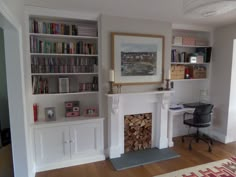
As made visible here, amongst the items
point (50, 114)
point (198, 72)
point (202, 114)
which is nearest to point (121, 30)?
point (50, 114)

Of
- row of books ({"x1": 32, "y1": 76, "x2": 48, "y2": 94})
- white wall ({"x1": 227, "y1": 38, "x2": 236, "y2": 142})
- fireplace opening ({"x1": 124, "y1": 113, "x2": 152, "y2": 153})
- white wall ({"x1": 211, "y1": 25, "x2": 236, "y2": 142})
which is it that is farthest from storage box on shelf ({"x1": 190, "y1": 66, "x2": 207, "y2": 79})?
row of books ({"x1": 32, "y1": 76, "x2": 48, "y2": 94})

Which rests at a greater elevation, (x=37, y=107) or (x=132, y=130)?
(x=37, y=107)

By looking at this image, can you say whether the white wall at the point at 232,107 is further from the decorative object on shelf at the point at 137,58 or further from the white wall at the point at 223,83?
the decorative object on shelf at the point at 137,58

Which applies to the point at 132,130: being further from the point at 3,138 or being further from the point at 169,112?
the point at 3,138

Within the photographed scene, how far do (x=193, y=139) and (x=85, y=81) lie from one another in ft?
8.61

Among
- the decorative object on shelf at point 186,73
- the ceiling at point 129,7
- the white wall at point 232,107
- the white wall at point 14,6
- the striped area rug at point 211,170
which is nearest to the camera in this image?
the white wall at point 14,6

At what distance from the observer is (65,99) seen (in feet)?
9.70

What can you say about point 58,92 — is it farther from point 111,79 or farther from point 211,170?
point 211,170

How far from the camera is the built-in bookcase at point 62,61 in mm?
2592

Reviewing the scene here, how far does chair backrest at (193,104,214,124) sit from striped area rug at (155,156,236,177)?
28.5 inches

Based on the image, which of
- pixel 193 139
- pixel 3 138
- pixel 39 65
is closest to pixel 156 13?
pixel 39 65

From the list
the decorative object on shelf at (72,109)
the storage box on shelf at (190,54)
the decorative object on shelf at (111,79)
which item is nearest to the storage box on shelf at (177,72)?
the storage box on shelf at (190,54)

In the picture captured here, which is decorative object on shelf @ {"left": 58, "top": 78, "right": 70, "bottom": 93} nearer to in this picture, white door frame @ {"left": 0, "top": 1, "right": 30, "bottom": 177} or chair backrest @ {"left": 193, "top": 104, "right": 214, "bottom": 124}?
white door frame @ {"left": 0, "top": 1, "right": 30, "bottom": 177}

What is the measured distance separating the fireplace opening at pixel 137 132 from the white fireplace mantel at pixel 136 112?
8cm
